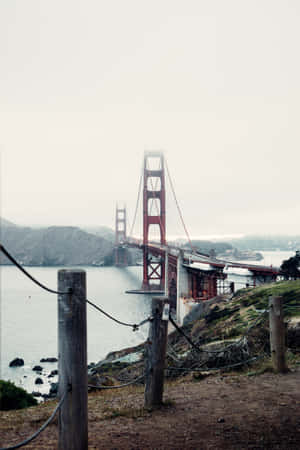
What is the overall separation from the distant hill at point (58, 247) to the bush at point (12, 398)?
106298mm

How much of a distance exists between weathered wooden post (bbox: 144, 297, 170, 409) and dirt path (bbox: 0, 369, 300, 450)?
1.02 ft

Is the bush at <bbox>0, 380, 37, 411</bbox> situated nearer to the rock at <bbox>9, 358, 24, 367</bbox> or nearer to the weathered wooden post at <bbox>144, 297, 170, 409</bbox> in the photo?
the weathered wooden post at <bbox>144, 297, 170, 409</bbox>

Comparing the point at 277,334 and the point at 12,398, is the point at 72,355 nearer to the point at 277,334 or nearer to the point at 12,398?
the point at 277,334

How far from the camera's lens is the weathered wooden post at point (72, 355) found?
9.29ft

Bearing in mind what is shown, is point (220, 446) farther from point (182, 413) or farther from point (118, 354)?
point (118, 354)

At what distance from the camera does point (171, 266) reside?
3794 centimetres

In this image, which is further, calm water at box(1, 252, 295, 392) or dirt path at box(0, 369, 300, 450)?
calm water at box(1, 252, 295, 392)

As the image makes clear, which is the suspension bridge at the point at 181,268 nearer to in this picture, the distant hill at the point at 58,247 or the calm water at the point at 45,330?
the calm water at the point at 45,330

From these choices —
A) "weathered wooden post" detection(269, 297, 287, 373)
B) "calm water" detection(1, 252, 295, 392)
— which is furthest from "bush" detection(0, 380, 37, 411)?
"calm water" detection(1, 252, 295, 392)

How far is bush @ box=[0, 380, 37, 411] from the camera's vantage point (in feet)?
28.1

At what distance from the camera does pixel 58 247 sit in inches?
5157

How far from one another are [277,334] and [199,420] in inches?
84.2

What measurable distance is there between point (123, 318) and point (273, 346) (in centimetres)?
2771

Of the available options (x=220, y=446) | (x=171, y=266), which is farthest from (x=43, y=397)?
(x=171, y=266)
